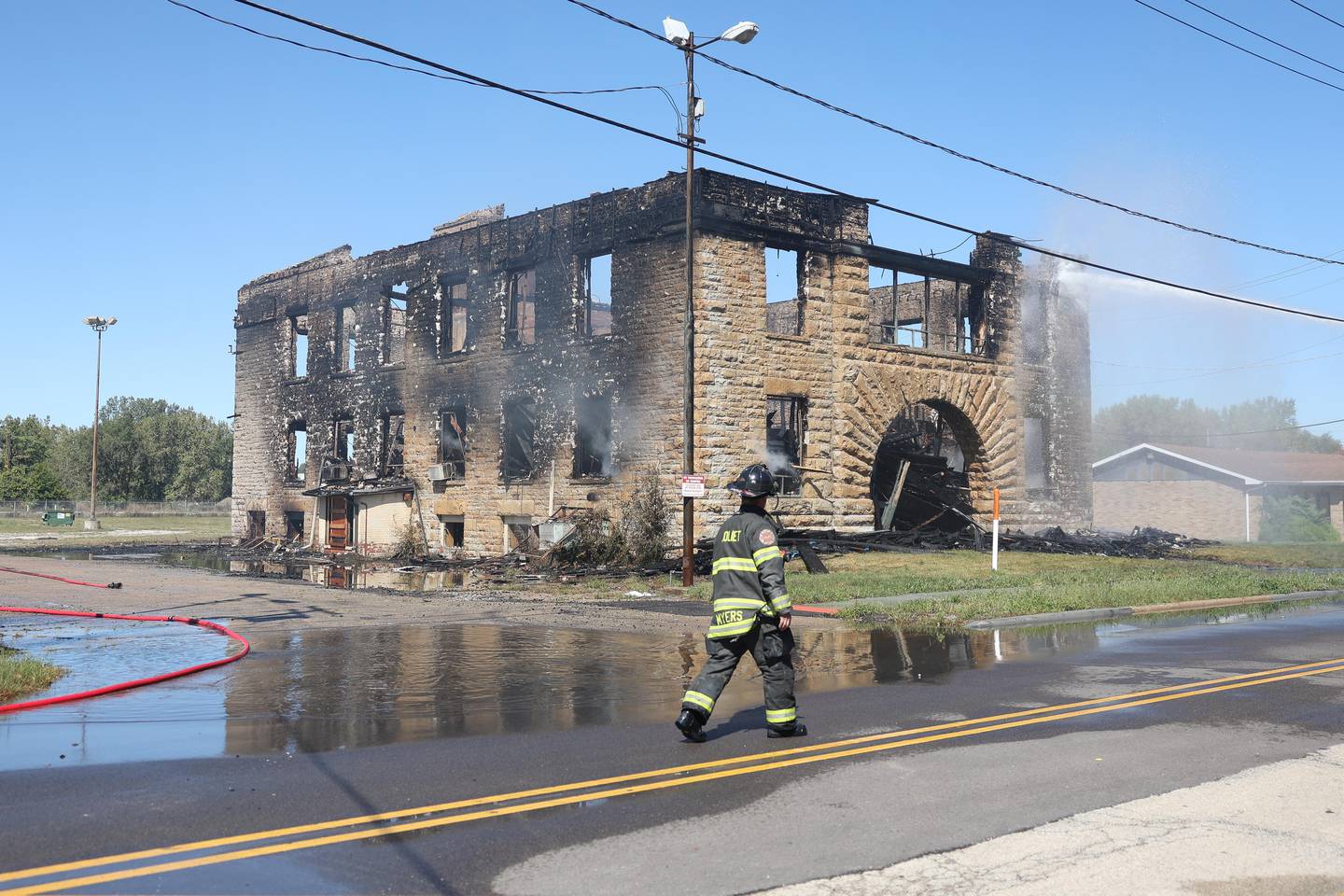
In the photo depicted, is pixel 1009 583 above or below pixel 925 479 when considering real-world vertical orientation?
below

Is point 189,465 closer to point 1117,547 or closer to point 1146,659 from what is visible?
point 1117,547

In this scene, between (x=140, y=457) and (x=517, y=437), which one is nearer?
(x=517, y=437)

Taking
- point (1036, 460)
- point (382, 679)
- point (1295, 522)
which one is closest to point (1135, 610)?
point (382, 679)

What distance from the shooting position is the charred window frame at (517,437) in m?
29.1

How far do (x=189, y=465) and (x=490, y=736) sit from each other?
100625 millimetres

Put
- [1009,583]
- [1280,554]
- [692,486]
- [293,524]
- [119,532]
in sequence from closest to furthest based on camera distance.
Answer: [1009,583], [692,486], [1280,554], [293,524], [119,532]

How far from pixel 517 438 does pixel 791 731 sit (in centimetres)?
2259

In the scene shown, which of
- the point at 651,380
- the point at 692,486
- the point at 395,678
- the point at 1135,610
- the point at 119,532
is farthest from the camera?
the point at 119,532

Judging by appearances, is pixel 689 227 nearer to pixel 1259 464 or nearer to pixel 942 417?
pixel 942 417

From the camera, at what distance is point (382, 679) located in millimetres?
9969

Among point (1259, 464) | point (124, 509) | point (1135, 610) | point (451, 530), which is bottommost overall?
point (1135, 610)

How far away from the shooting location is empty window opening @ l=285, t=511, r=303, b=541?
36.8 metres

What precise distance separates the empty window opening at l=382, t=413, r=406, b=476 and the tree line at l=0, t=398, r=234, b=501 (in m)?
67.6

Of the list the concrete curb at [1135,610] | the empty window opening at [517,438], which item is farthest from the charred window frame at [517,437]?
the concrete curb at [1135,610]
